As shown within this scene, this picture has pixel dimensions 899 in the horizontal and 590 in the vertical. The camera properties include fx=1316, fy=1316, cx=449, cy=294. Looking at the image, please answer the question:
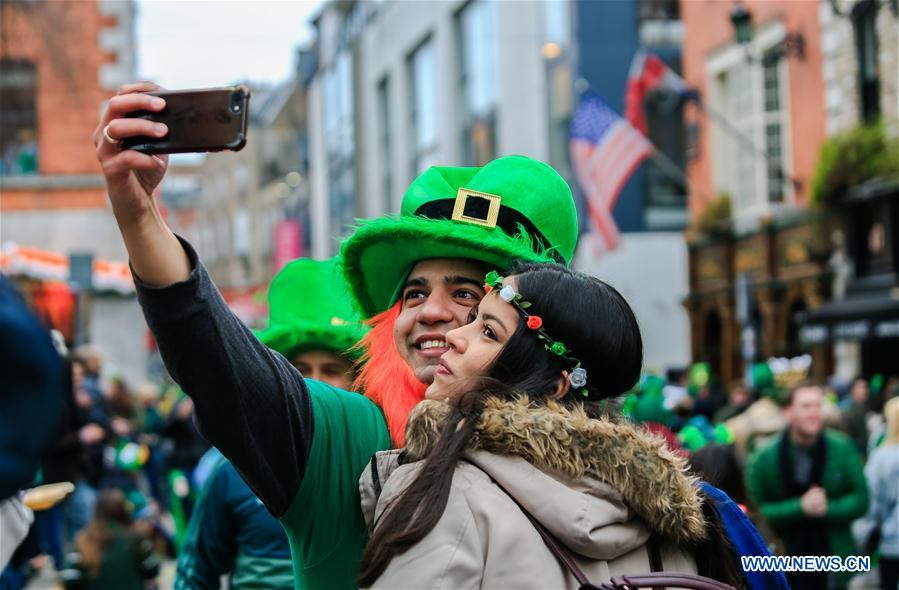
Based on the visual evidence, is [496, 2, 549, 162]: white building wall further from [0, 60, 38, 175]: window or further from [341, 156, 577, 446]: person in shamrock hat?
[341, 156, 577, 446]: person in shamrock hat

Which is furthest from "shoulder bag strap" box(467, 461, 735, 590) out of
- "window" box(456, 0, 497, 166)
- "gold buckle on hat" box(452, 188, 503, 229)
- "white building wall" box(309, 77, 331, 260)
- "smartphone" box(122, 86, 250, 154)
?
"white building wall" box(309, 77, 331, 260)

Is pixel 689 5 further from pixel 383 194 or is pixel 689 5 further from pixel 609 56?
pixel 383 194

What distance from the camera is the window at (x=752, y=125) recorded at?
2114 centimetres

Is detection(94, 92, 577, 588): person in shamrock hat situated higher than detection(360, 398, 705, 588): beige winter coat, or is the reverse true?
detection(94, 92, 577, 588): person in shamrock hat

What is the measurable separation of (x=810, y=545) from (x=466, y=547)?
229 inches

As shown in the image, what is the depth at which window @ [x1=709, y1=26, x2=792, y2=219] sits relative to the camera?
2114cm

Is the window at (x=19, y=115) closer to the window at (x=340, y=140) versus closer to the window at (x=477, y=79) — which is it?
the window at (x=477, y=79)

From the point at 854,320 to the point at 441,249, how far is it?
15.0 metres

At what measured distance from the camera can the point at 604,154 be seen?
21047mm

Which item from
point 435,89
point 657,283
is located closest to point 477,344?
point 657,283

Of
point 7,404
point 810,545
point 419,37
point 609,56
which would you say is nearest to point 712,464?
→ point 810,545

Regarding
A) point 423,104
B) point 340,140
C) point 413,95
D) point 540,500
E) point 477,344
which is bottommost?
point 540,500

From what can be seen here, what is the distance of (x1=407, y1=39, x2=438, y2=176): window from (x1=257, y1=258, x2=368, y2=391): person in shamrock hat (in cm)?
Answer: 3142

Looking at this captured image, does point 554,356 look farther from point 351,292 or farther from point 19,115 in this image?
point 19,115
